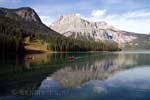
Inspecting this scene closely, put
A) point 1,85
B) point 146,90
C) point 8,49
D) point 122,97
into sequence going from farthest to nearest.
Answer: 1. point 8,49
2. point 1,85
3. point 146,90
4. point 122,97

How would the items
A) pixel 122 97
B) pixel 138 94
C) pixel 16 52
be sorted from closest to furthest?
1. pixel 122 97
2. pixel 138 94
3. pixel 16 52

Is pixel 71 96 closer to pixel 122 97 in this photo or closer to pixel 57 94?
pixel 57 94

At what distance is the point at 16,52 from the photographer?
181750mm

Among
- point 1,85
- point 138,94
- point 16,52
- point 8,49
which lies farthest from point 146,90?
point 16,52

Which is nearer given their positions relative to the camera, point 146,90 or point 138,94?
point 138,94

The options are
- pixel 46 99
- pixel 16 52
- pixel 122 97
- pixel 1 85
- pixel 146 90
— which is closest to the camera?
pixel 46 99

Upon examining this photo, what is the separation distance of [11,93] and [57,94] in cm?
806

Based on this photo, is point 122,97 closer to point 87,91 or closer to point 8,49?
point 87,91

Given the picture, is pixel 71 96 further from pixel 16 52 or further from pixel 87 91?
pixel 16 52

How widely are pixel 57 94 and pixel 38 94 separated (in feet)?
10.7

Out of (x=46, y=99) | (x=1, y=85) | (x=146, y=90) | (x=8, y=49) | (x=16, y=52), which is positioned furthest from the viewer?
(x=16, y=52)

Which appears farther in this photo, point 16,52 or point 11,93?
point 16,52

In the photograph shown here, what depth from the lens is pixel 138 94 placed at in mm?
41062

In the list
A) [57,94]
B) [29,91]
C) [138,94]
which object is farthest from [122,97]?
[29,91]
